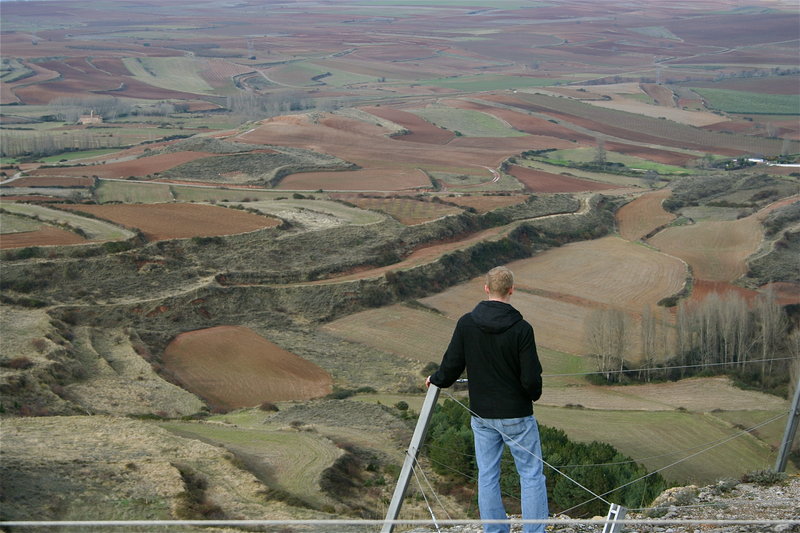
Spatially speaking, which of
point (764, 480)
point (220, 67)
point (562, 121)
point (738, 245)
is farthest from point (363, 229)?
point (220, 67)

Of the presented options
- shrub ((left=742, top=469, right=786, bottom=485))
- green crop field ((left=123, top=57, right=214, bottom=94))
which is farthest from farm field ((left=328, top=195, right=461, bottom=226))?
green crop field ((left=123, top=57, right=214, bottom=94))

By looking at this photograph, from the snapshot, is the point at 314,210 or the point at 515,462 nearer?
the point at 515,462

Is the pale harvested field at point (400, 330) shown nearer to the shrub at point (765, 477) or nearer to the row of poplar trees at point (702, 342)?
the row of poplar trees at point (702, 342)

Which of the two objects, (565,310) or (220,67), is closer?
(565,310)

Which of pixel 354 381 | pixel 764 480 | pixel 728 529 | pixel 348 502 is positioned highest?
pixel 728 529

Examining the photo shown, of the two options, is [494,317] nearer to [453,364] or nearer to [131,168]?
[453,364]

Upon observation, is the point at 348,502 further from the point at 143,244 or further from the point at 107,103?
the point at 107,103

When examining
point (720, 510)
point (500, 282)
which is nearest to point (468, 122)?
point (720, 510)
